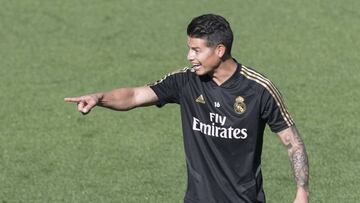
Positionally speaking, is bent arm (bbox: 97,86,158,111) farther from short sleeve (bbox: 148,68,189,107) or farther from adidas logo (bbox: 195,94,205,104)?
adidas logo (bbox: 195,94,205,104)

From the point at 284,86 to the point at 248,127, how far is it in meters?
6.60

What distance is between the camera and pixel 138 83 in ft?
47.2

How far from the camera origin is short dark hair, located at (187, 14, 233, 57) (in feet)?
24.3

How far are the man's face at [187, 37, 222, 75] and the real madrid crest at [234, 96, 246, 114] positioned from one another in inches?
12.2

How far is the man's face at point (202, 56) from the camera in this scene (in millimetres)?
7469

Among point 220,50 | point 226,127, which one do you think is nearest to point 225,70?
point 220,50

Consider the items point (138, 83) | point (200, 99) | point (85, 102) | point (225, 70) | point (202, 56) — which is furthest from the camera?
point (138, 83)

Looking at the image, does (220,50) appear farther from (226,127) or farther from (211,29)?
(226,127)

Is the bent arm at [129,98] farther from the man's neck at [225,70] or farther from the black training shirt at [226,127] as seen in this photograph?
the man's neck at [225,70]

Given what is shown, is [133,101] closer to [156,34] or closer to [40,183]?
[40,183]

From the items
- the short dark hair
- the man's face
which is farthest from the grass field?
the short dark hair

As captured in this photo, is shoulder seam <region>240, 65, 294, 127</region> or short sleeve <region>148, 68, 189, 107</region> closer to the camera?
shoulder seam <region>240, 65, 294, 127</region>

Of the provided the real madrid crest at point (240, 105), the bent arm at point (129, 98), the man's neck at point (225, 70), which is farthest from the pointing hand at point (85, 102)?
the real madrid crest at point (240, 105)

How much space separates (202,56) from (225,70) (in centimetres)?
24
